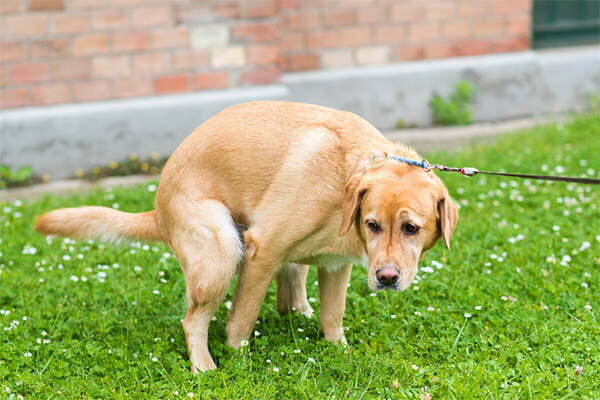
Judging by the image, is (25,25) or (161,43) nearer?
(25,25)

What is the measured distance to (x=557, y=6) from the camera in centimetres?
1040

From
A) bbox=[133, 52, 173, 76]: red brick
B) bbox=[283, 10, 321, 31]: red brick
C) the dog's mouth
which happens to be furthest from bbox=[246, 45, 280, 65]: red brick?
the dog's mouth

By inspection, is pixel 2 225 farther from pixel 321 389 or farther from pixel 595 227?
pixel 595 227

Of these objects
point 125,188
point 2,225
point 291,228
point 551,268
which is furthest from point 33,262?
point 551,268

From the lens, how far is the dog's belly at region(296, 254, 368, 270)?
4305 mm

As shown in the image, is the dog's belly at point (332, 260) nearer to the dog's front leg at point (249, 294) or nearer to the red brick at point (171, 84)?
the dog's front leg at point (249, 294)

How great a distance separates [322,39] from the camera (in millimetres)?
9422

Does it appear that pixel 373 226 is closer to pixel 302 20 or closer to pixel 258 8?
pixel 258 8

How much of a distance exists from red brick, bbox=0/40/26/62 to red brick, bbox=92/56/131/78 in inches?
28.2

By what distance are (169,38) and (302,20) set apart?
169cm

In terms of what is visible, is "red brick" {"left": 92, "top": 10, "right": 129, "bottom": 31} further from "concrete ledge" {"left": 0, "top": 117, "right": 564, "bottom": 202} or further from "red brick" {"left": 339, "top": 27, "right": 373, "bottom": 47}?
"red brick" {"left": 339, "top": 27, "right": 373, "bottom": 47}

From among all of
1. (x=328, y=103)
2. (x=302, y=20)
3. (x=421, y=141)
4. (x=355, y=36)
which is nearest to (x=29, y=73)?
(x=302, y=20)

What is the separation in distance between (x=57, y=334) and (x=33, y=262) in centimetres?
127

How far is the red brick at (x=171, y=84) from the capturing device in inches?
336
